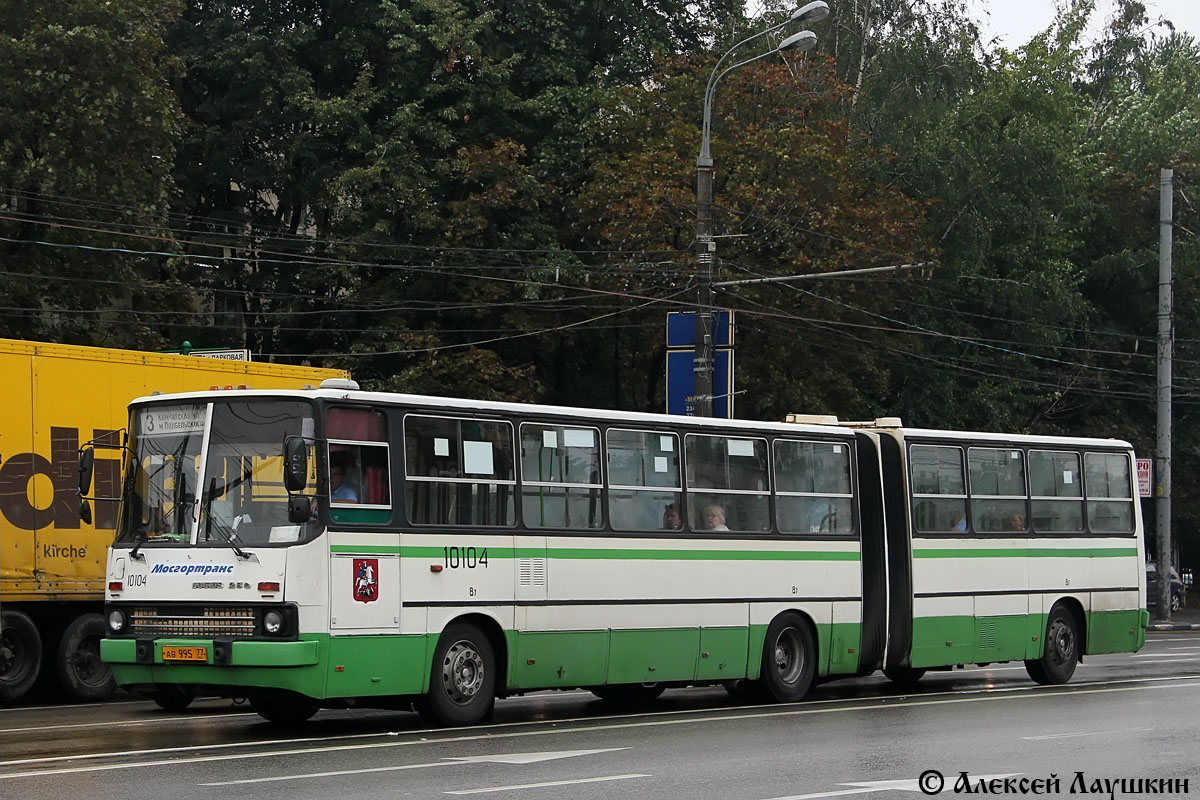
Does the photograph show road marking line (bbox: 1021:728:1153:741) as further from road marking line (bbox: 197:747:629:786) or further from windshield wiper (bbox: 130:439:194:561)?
windshield wiper (bbox: 130:439:194:561)

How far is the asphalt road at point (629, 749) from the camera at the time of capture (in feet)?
35.7

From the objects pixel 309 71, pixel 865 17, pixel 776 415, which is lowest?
pixel 776 415

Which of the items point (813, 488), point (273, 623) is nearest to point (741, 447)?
point (813, 488)

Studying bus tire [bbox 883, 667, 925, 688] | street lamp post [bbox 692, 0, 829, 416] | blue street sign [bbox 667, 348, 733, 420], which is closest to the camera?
bus tire [bbox 883, 667, 925, 688]

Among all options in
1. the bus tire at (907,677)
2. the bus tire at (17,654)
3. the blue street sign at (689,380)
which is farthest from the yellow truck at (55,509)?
the blue street sign at (689,380)

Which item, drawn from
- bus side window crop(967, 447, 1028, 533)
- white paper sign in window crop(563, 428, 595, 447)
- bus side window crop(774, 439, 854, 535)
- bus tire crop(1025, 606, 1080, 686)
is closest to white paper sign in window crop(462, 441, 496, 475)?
white paper sign in window crop(563, 428, 595, 447)

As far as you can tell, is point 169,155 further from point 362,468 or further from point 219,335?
point 362,468

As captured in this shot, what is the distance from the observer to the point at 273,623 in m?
14.1

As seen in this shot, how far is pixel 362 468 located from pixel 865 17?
114 ft

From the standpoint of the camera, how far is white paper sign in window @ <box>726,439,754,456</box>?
18422 millimetres

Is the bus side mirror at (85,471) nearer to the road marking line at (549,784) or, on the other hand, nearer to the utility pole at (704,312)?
the road marking line at (549,784)

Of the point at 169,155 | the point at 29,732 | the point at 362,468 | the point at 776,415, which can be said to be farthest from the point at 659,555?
the point at 776,415

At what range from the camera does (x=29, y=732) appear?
15047mm

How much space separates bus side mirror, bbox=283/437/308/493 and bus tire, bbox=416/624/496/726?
7.09ft
